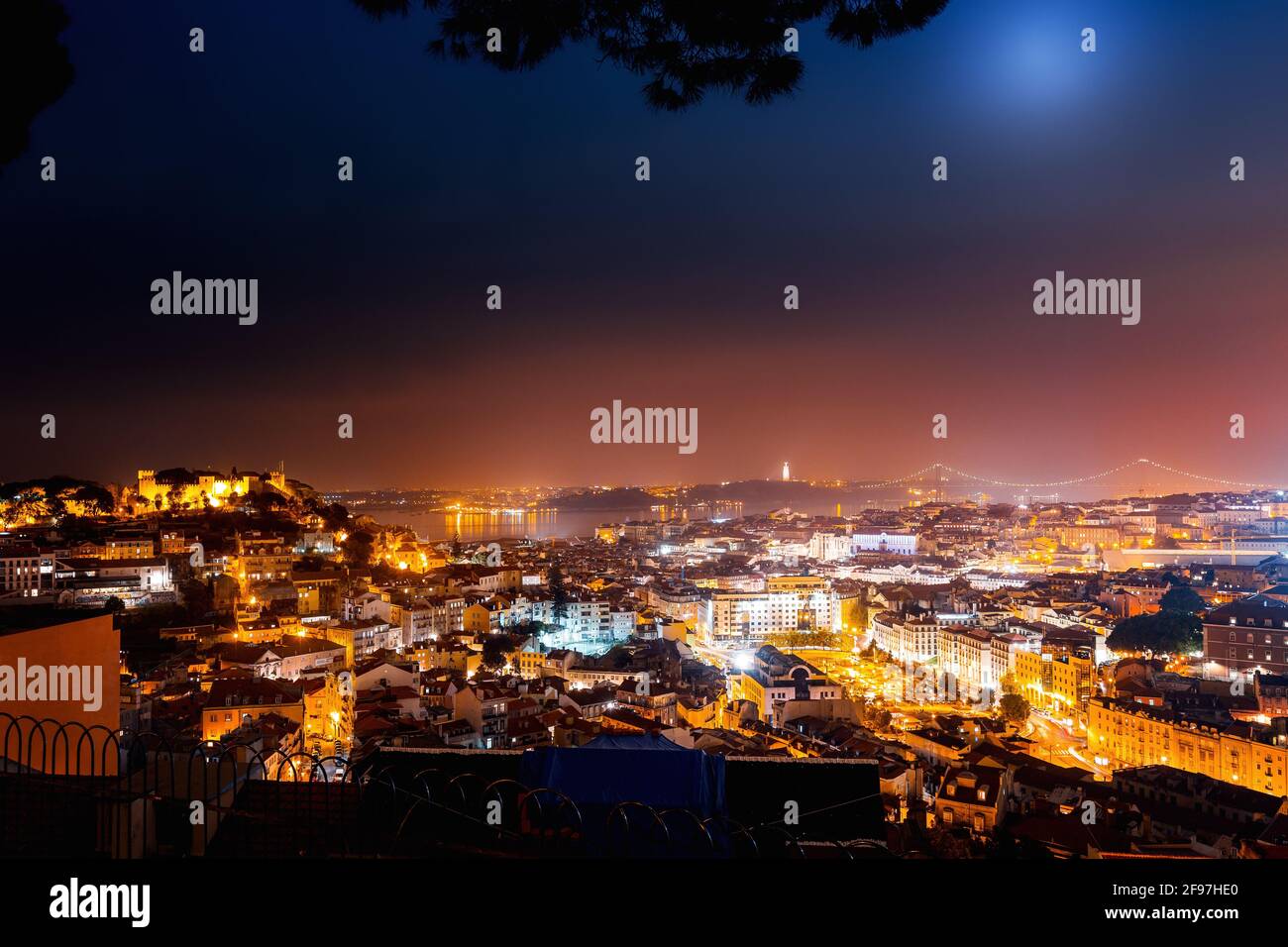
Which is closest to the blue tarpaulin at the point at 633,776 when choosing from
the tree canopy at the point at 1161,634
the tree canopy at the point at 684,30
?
the tree canopy at the point at 684,30

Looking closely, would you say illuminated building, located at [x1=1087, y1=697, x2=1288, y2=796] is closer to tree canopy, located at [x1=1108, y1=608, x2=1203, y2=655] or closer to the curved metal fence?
tree canopy, located at [x1=1108, y1=608, x2=1203, y2=655]

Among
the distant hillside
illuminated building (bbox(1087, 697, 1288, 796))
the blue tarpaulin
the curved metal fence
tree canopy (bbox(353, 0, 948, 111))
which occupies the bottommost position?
illuminated building (bbox(1087, 697, 1288, 796))

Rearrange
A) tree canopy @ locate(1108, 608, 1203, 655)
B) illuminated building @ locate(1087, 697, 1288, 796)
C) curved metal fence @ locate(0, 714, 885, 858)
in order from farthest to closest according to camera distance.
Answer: tree canopy @ locate(1108, 608, 1203, 655) → illuminated building @ locate(1087, 697, 1288, 796) → curved metal fence @ locate(0, 714, 885, 858)

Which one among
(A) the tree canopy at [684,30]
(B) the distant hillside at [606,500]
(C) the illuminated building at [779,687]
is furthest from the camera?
(B) the distant hillside at [606,500]

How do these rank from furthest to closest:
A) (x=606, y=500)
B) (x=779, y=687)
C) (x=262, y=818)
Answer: (x=606, y=500) < (x=779, y=687) < (x=262, y=818)

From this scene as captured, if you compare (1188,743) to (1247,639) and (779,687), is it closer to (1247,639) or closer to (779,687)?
(779,687)

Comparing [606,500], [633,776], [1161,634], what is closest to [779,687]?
[1161,634]

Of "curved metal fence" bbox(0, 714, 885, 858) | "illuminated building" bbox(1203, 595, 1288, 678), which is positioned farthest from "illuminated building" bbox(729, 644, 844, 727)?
"curved metal fence" bbox(0, 714, 885, 858)

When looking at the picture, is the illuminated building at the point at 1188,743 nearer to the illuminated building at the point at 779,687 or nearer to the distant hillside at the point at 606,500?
the illuminated building at the point at 779,687
